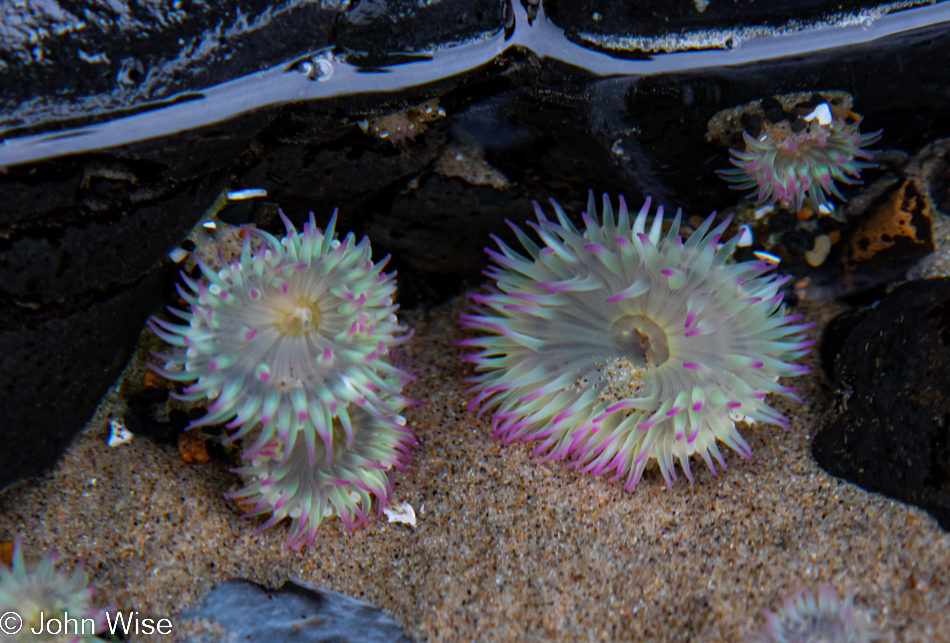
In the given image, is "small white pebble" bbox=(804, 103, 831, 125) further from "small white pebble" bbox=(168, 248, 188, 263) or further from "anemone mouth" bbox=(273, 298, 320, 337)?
"small white pebble" bbox=(168, 248, 188, 263)

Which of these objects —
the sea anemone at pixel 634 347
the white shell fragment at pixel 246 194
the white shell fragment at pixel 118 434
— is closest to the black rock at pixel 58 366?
the white shell fragment at pixel 118 434

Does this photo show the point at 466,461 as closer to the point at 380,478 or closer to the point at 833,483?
the point at 380,478

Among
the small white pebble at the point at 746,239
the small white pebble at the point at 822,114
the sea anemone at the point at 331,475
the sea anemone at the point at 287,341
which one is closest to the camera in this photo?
the sea anemone at the point at 287,341

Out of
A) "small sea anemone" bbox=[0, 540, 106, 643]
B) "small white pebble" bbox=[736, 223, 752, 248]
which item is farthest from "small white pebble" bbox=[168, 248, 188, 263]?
"small white pebble" bbox=[736, 223, 752, 248]

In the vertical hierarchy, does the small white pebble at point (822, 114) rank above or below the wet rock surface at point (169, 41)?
below

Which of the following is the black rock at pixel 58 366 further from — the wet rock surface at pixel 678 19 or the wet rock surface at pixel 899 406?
the wet rock surface at pixel 899 406

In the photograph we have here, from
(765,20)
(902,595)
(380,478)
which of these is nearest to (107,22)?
(380,478)

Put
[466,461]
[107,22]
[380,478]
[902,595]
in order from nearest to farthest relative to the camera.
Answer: [107,22], [902,595], [380,478], [466,461]

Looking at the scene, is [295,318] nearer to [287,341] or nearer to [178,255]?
[287,341]

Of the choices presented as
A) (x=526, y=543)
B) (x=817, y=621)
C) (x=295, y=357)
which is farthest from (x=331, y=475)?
(x=817, y=621)
